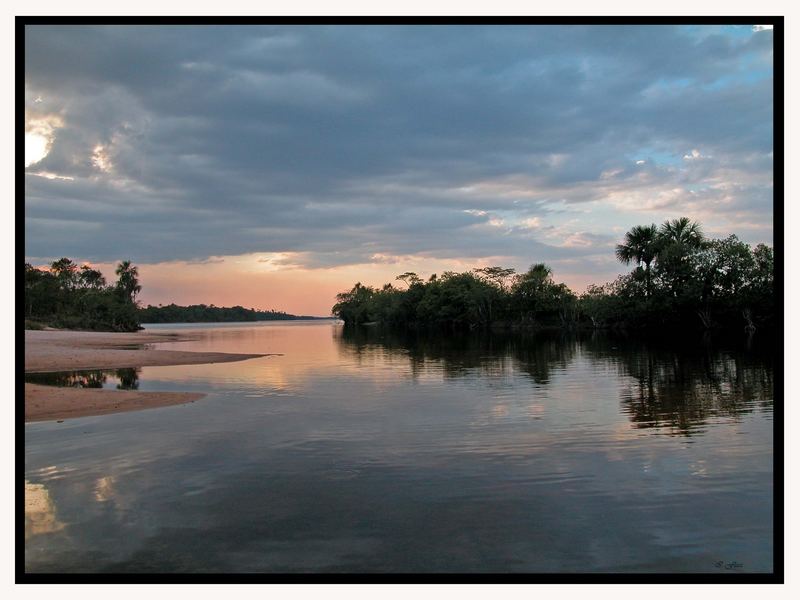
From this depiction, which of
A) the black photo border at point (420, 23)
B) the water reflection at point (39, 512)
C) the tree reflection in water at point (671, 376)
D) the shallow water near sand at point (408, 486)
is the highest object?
the black photo border at point (420, 23)

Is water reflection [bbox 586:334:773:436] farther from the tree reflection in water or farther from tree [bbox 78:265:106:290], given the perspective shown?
tree [bbox 78:265:106:290]

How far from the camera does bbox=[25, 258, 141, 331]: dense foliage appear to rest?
3629 inches

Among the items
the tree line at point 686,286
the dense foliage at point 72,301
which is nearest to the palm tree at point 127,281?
the dense foliage at point 72,301

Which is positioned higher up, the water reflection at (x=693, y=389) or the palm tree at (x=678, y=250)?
the palm tree at (x=678, y=250)

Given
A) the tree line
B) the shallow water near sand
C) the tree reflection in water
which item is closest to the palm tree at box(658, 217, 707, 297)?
the tree line

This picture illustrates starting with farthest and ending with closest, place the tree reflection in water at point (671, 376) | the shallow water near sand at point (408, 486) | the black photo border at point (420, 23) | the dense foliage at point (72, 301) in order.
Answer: the dense foliage at point (72, 301) < the tree reflection in water at point (671, 376) < the shallow water near sand at point (408, 486) < the black photo border at point (420, 23)

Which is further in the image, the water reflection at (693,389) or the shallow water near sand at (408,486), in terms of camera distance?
the water reflection at (693,389)

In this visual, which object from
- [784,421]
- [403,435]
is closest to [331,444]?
[403,435]

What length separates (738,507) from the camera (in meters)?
9.45

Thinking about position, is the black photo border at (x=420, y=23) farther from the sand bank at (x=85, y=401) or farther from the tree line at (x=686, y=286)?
the tree line at (x=686, y=286)

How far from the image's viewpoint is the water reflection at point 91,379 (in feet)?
82.6

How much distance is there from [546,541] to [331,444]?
6830 mm

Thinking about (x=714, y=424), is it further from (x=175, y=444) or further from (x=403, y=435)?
(x=175, y=444)

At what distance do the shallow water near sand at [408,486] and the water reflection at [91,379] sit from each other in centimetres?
746
